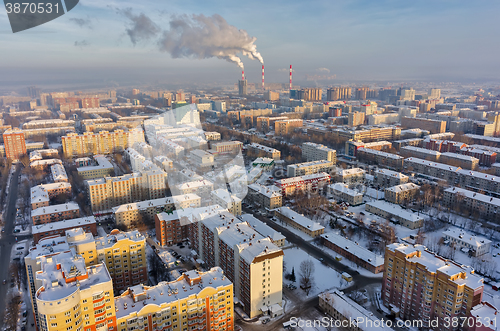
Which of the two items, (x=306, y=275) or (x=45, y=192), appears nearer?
(x=306, y=275)

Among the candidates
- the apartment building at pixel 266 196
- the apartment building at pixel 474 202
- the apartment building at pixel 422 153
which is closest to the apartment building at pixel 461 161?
the apartment building at pixel 422 153

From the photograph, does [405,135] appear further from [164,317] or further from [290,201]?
[164,317]

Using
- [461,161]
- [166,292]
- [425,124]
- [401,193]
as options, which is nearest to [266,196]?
[401,193]

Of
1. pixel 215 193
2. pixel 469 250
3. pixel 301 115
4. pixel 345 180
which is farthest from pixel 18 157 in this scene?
pixel 301 115

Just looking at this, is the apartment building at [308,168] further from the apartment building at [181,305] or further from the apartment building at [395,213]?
the apartment building at [181,305]

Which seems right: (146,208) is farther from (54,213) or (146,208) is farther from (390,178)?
(390,178)

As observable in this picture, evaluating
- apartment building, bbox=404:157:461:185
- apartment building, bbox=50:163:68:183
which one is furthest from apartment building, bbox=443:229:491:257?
apartment building, bbox=50:163:68:183
